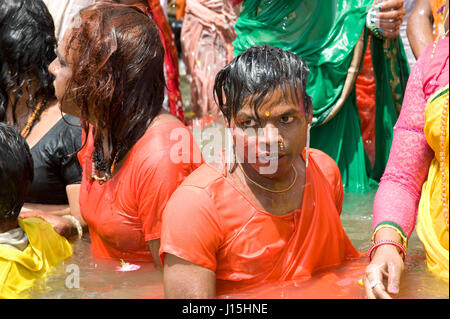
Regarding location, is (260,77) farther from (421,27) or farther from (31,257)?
(421,27)

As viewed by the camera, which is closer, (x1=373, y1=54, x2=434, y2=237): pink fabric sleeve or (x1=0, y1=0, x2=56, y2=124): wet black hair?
(x1=373, y1=54, x2=434, y2=237): pink fabric sleeve

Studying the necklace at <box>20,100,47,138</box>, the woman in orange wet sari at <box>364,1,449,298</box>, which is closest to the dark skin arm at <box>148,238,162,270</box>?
the woman in orange wet sari at <box>364,1,449,298</box>

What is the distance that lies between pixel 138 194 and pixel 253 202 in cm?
53

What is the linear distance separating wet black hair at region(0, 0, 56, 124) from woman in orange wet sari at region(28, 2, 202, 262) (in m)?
0.75

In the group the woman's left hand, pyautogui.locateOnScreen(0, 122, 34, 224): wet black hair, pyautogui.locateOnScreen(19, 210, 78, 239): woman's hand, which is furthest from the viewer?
the woman's left hand

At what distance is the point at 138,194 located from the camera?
2.80 m

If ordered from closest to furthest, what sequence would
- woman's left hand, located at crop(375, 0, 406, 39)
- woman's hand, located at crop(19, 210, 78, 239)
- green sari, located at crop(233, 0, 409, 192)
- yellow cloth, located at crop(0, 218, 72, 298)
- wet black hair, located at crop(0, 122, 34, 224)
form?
1. yellow cloth, located at crop(0, 218, 72, 298)
2. wet black hair, located at crop(0, 122, 34, 224)
3. woman's hand, located at crop(19, 210, 78, 239)
4. woman's left hand, located at crop(375, 0, 406, 39)
5. green sari, located at crop(233, 0, 409, 192)

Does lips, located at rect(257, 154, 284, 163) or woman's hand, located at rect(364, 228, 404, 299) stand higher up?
lips, located at rect(257, 154, 284, 163)

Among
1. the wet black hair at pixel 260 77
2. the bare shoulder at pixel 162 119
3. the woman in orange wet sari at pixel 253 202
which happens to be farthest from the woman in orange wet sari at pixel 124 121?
the wet black hair at pixel 260 77

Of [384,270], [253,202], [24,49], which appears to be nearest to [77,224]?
[24,49]

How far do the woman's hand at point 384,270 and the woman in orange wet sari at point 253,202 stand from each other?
0.28 m

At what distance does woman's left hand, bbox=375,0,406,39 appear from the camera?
4.42 meters

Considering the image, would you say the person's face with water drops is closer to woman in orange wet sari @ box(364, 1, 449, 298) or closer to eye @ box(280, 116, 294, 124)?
eye @ box(280, 116, 294, 124)
